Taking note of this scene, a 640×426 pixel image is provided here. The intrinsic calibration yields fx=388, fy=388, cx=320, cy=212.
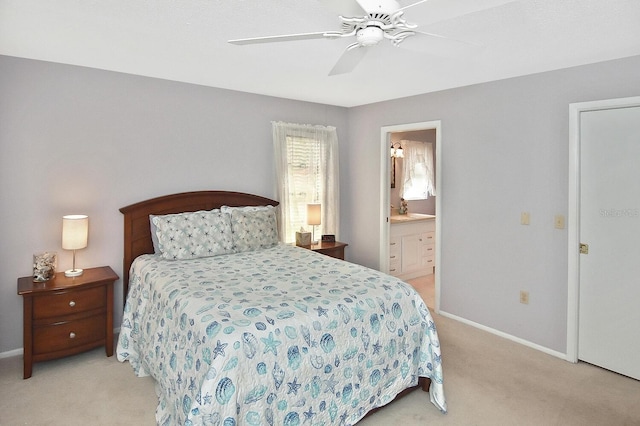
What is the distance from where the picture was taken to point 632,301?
284 cm

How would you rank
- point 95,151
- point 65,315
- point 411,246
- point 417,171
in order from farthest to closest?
point 417,171, point 411,246, point 95,151, point 65,315

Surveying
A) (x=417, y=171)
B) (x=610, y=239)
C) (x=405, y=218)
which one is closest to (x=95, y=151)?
(x=405, y=218)

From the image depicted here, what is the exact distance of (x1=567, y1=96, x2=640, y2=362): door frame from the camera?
3.04m

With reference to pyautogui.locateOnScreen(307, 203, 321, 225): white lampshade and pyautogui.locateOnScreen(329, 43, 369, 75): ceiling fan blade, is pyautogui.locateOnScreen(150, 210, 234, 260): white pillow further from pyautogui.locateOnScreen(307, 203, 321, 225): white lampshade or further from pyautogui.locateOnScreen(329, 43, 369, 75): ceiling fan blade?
pyautogui.locateOnScreen(329, 43, 369, 75): ceiling fan blade

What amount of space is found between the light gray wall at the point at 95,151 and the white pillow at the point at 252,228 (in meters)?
0.47

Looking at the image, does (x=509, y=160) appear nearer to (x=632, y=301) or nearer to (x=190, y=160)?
(x=632, y=301)

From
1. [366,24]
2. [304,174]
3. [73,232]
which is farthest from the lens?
[304,174]

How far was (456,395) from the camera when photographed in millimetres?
2623

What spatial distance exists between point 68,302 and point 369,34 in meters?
2.82

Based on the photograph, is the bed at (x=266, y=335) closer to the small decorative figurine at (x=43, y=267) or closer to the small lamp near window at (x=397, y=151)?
the small decorative figurine at (x=43, y=267)

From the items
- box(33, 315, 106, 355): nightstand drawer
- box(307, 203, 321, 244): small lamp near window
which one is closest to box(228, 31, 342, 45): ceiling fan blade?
box(33, 315, 106, 355): nightstand drawer

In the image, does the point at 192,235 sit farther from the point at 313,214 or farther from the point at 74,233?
the point at 313,214

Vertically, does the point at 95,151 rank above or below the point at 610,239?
above

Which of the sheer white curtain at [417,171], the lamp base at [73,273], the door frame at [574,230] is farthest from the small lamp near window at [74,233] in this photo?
the sheer white curtain at [417,171]
